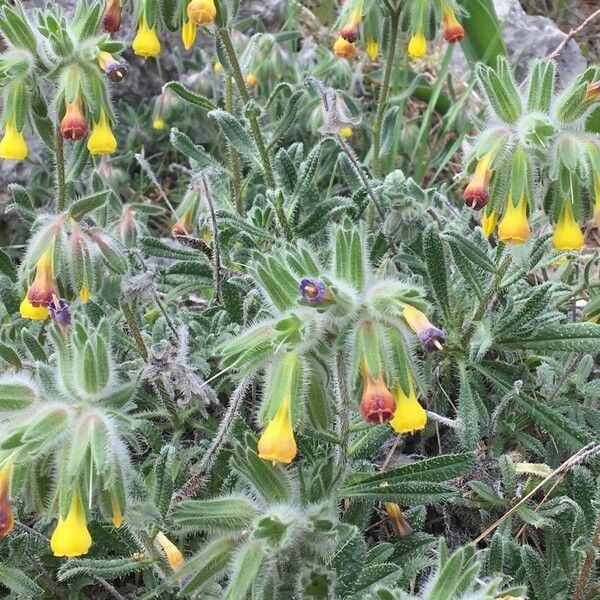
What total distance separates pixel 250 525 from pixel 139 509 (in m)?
0.28

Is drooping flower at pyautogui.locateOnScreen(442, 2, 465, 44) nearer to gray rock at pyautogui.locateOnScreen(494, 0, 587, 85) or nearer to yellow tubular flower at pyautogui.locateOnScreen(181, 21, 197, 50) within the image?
yellow tubular flower at pyautogui.locateOnScreen(181, 21, 197, 50)

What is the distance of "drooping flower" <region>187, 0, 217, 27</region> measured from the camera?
2.93 m

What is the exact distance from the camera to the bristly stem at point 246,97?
10.5ft

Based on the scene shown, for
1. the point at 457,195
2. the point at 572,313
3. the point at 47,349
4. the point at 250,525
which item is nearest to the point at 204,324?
the point at 47,349

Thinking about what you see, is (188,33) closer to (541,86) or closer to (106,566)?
(541,86)

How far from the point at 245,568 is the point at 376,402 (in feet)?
1.68

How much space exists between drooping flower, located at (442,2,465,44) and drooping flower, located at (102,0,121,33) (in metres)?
1.29

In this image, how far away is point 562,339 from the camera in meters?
2.93

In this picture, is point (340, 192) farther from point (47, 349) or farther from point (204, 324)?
point (47, 349)

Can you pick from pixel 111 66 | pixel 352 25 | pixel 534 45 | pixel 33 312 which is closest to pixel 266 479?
pixel 33 312

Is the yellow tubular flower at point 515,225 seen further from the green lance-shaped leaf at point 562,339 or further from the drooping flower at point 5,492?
the drooping flower at point 5,492

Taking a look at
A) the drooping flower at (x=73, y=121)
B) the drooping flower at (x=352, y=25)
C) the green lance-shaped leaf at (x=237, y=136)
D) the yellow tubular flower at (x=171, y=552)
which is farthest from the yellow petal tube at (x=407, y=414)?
the drooping flower at (x=352, y=25)

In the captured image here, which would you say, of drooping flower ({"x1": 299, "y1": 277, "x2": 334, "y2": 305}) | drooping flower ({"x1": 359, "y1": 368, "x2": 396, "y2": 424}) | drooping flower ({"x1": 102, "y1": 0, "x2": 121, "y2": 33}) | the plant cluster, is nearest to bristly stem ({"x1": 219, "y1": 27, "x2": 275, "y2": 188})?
the plant cluster

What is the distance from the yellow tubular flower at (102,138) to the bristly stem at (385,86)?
1.24 m
